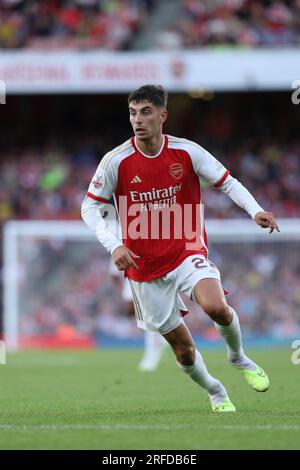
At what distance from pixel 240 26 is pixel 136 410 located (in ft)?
55.9

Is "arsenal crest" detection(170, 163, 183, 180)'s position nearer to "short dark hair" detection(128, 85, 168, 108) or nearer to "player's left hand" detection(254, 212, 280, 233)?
"short dark hair" detection(128, 85, 168, 108)

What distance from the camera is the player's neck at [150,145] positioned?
28.5 ft

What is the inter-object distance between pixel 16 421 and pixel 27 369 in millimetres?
7700

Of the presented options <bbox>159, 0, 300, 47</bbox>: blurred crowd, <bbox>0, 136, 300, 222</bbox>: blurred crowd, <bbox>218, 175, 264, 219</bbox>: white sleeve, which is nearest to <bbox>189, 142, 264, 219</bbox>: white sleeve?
<bbox>218, 175, 264, 219</bbox>: white sleeve

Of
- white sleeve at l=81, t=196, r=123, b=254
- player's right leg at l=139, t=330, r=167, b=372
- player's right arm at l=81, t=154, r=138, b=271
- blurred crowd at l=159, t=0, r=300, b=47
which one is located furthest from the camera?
blurred crowd at l=159, t=0, r=300, b=47

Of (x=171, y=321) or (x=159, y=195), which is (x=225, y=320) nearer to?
(x=171, y=321)

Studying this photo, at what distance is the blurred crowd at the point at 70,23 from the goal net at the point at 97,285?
509 cm

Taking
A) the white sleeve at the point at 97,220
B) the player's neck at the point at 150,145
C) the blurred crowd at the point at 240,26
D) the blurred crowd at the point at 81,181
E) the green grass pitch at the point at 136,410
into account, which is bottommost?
the green grass pitch at the point at 136,410

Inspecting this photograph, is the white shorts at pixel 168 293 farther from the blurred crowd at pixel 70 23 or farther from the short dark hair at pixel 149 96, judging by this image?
the blurred crowd at pixel 70 23

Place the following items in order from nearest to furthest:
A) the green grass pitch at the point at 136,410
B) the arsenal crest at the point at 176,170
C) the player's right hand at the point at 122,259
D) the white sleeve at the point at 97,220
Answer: the green grass pitch at the point at 136,410, the player's right hand at the point at 122,259, the white sleeve at the point at 97,220, the arsenal crest at the point at 176,170

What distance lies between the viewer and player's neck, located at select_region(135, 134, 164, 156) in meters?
8.70

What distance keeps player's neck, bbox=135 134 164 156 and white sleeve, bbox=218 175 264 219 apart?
593 mm

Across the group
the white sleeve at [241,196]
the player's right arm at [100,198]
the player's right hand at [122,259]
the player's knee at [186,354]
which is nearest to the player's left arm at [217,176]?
the white sleeve at [241,196]
